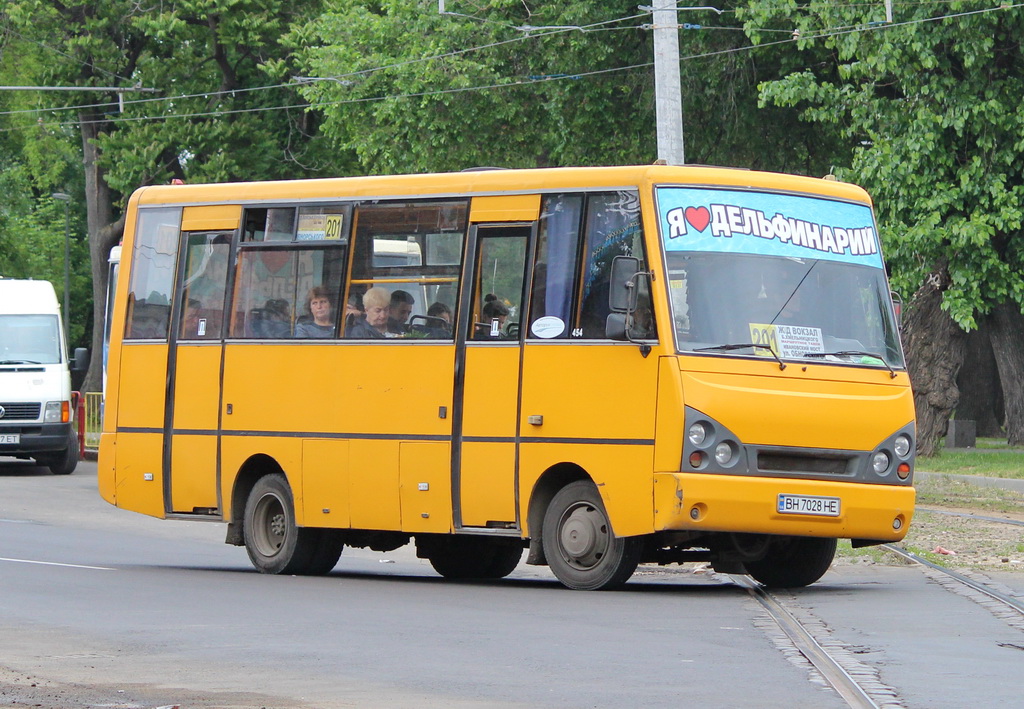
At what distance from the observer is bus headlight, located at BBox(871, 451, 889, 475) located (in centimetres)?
1309

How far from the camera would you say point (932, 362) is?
32750 mm

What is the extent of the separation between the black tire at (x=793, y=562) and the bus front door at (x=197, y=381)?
4.52 m

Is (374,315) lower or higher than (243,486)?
higher

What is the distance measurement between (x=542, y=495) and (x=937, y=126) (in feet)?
53.1

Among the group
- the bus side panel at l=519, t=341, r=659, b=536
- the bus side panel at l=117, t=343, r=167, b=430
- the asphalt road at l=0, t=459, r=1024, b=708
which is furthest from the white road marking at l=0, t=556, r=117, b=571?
the bus side panel at l=519, t=341, r=659, b=536

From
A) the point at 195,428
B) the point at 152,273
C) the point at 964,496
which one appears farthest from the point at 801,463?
the point at 964,496

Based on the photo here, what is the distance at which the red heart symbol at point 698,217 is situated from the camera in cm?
1309

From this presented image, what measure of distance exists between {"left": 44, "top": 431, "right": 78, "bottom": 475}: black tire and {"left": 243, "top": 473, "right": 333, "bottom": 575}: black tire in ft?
54.2

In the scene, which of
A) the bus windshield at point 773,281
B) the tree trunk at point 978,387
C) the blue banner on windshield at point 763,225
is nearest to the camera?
the bus windshield at point 773,281

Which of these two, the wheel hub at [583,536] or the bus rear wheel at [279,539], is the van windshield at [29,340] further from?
the wheel hub at [583,536]

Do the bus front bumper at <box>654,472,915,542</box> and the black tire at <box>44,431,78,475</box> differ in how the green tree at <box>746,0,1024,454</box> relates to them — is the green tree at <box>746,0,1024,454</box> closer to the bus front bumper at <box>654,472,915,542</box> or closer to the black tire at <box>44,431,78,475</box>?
the black tire at <box>44,431,78,475</box>

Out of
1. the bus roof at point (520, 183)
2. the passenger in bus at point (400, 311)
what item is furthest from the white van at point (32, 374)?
the passenger in bus at point (400, 311)

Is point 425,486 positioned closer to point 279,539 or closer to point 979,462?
point 279,539

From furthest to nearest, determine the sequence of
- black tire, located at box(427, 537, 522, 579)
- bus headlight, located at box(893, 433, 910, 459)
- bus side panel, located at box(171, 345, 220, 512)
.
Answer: bus side panel, located at box(171, 345, 220, 512), black tire, located at box(427, 537, 522, 579), bus headlight, located at box(893, 433, 910, 459)
